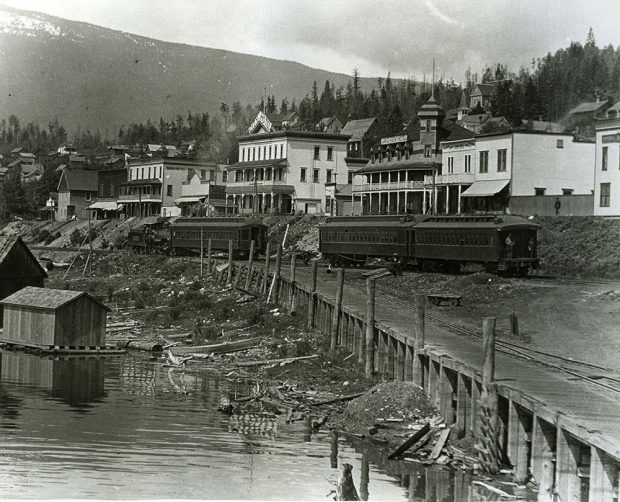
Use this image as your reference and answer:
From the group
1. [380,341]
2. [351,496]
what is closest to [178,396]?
[380,341]

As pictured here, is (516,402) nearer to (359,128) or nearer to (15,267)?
(15,267)

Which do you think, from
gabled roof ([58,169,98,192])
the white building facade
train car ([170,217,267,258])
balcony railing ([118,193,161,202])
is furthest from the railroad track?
gabled roof ([58,169,98,192])

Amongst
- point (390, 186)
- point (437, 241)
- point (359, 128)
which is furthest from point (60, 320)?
point (359, 128)

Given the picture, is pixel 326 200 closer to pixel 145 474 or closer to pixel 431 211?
pixel 431 211

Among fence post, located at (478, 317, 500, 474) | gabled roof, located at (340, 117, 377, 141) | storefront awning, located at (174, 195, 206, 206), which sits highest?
gabled roof, located at (340, 117, 377, 141)

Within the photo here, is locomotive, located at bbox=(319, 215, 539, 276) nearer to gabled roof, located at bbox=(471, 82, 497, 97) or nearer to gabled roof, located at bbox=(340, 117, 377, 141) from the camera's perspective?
gabled roof, located at bbox=(340, 117, 377, 141)

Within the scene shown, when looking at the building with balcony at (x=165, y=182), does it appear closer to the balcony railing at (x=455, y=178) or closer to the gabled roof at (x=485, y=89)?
the gabled roof at (x=485, y=89)

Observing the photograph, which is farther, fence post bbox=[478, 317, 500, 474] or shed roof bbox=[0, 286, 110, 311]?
shed roof bbox=[0, 286, 110, 311]

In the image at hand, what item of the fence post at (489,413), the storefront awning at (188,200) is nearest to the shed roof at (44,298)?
the fence post at (489,413)
